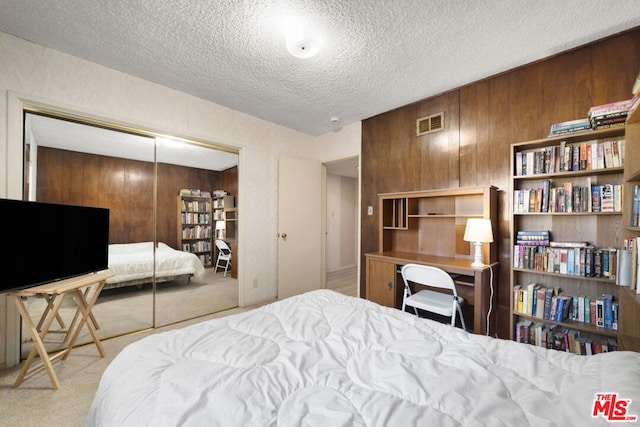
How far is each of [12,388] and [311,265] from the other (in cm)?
298

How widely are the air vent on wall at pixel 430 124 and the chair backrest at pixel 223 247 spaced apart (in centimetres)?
275

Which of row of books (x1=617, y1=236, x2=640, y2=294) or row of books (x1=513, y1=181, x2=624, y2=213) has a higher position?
row of books (x1=513, y1=181, x2=624, y2=213)

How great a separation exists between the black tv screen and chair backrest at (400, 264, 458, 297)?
8.78 ft

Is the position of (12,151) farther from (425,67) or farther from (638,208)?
(638,208)

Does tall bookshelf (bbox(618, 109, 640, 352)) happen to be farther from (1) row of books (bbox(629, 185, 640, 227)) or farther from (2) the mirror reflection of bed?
(2) the mirror reflection of bed

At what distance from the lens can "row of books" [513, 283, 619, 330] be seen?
1751 millimetres

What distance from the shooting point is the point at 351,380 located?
87 centimetres

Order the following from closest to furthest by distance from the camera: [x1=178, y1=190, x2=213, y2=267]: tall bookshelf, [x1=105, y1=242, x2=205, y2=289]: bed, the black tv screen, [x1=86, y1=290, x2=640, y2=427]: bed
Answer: [x1=86, y1=290, x2=640, y2=427]: bed
the black tv screen
[x1=105, y1=242, x2=205, y2=289]: bed
[x1=178, y1=190, x2=213, y2=267]: tall bookshelf

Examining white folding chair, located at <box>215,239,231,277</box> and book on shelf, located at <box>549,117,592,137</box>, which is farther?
white folding chair, located at <box>215,239,231,277</box>

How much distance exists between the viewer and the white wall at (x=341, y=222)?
5840 mm

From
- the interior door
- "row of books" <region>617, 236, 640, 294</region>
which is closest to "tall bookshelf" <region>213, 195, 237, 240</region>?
the interior door

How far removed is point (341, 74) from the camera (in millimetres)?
2348

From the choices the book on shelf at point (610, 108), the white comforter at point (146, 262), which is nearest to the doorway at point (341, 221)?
the white comforter at point (146, 262)

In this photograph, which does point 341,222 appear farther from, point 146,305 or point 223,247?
point 146,305
